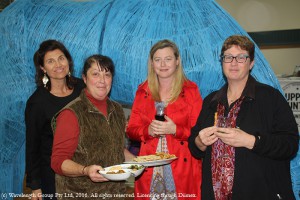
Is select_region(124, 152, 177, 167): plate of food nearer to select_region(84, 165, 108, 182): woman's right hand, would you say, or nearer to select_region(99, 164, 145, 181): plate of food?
select_region(99, 164, 145, 181): plate of food

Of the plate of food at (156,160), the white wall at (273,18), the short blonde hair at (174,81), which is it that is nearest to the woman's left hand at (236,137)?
the plate of food at (156,160)

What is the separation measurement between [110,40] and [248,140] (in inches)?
60.7

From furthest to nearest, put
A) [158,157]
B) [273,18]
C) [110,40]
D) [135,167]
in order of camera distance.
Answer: [273,18]
[110,40]
[158,157]
[135,167]

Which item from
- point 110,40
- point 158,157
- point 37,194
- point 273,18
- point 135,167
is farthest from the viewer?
point 273,18

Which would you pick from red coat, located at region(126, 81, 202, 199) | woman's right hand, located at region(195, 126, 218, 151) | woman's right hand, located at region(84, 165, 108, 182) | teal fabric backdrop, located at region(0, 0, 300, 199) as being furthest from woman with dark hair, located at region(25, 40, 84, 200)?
woman's right hand, located at region(195, 126, 218, 151)

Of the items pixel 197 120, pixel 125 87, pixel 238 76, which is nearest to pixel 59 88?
pixel 125 87

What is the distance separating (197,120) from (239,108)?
309 millimetres

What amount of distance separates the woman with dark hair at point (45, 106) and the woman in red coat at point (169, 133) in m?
0.56

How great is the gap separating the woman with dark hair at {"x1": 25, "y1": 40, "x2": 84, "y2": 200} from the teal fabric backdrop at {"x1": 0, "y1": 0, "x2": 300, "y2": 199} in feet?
1.41

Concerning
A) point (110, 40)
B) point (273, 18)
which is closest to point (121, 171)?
point (110, 40)

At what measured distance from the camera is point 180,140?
219 centimetres

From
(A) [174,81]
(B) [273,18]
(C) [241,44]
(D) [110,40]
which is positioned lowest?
(A) [174,81]

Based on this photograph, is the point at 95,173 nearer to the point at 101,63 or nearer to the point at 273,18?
the point at 101,63

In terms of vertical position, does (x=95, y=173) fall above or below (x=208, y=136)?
below
